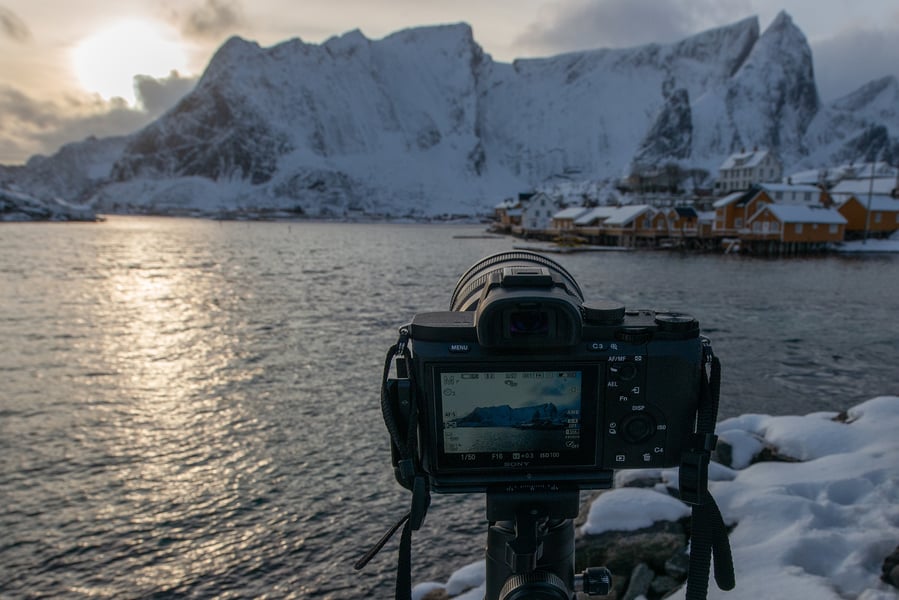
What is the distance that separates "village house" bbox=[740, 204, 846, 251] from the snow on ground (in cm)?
5455

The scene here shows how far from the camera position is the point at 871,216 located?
62.3 m

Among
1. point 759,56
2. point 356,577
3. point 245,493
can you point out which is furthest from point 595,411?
point 759,56

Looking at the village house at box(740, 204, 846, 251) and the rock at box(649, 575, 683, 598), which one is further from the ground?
the village house at box(740, 204, 846, 251)

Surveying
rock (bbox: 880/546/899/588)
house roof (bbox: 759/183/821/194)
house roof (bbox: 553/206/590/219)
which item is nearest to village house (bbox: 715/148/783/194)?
house roof (bbox: 759/183/821/194)

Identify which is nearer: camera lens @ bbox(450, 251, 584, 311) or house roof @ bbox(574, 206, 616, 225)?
camera lens @ bbox(450, 251, 584, 311)

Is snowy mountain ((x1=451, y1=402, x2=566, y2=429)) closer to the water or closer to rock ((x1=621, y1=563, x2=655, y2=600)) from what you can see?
rock ((x1=621, y1=563, x2=655, y2=600))

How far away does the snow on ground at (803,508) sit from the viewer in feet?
13.9

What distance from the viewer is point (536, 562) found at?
7.27 ft

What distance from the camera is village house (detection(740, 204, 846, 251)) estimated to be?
55688 mm

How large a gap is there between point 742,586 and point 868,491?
234 centimetres

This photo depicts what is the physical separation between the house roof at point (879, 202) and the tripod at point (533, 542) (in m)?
74.1

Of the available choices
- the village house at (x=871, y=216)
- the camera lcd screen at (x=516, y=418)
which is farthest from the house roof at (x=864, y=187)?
the camera lcd screen at (x=516, y=418)

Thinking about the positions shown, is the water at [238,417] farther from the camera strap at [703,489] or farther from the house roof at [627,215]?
the house roof at [627,215]

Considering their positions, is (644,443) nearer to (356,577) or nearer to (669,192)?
(356,577)
